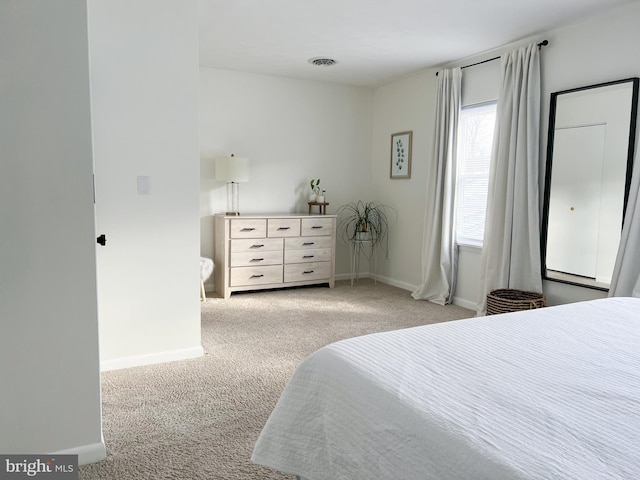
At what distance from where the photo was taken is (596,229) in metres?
3.57

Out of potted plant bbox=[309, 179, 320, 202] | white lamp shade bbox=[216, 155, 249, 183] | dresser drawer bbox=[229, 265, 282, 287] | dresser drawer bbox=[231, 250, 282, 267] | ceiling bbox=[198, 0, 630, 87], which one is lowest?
dresser drawer bbox=[229, 265, 282, 287]

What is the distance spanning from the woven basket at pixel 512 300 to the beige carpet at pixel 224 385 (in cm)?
52

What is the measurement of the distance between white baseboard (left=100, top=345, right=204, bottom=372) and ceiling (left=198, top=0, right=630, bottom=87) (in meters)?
2.42

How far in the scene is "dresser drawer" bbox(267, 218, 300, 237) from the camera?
5.25 meters

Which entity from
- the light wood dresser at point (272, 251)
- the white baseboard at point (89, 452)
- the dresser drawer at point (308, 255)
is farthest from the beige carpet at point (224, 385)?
the dresser drawer at point (308, 255)

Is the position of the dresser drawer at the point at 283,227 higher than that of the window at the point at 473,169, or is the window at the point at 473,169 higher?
the window at the point at 473,169

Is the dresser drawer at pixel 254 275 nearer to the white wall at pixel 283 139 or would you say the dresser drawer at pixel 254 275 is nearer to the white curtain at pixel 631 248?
the white wall at pixel 283 139

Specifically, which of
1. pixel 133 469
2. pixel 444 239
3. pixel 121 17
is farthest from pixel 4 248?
pixel 444 239

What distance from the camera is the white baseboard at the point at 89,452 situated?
6.53 ft

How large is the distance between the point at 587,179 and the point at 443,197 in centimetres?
152

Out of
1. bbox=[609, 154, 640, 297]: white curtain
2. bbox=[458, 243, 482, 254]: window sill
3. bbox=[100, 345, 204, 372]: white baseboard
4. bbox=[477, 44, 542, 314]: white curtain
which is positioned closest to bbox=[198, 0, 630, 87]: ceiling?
bbox=[477, 44, 542, 314]: white curtain

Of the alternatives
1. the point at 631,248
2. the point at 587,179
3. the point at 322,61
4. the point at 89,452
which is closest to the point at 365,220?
the point at 322,61

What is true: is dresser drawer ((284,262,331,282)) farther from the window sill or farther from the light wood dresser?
the window sill

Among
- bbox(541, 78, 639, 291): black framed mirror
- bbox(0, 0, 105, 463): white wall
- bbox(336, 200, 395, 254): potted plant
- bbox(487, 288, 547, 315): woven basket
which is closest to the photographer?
bbox(0, 0, 105, 463): white wall
